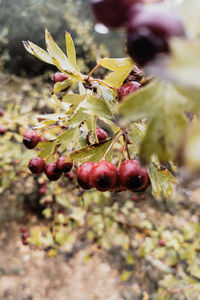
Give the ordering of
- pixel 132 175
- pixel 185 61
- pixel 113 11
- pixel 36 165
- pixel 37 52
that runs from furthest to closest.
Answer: pixel 36 165, pixel 37 52, pixel 132 175, pixel 113 11, pixel 185 61

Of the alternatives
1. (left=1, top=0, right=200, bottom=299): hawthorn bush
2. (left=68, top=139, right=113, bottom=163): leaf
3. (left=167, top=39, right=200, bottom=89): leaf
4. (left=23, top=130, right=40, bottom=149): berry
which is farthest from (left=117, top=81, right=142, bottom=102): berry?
(left=23, top=130, right=40, bottom=149): berry

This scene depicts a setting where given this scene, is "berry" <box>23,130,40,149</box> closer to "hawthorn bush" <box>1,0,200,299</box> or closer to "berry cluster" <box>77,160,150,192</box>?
"hawthorn bush" <box>1,0,200,299</box>

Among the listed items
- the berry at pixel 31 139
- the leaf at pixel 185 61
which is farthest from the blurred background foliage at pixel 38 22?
the leaf at pixel 185 61

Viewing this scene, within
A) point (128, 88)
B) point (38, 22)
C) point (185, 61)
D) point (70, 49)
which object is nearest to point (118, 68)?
point (128, 88)

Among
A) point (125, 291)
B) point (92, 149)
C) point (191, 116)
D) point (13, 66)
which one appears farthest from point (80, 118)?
point (13, 66)

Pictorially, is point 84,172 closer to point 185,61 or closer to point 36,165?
point 36,165

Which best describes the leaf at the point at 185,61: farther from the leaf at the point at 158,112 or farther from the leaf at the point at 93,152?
the leaf at the point at 93,152
